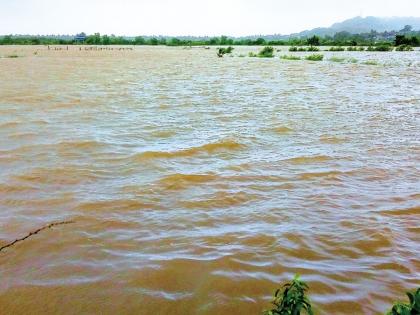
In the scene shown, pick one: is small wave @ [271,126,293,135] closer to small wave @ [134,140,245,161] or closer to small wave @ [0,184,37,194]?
small wave @ [134,140,245,161]

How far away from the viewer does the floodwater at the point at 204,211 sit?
3492mm

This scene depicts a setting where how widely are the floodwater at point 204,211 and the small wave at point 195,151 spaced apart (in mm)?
37

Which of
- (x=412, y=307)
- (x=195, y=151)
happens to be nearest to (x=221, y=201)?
(x=195, y=151)

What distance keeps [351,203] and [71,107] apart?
9.74 metres

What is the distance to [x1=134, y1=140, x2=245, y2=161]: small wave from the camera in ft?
24.7

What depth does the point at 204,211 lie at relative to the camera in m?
5.15

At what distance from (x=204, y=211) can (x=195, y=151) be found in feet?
9.44

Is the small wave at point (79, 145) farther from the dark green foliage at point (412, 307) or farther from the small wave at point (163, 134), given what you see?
the dark green foliage at point (412, 307)

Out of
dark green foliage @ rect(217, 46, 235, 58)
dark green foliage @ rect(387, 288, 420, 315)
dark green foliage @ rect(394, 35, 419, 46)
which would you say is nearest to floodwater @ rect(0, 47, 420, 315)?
dark green foliage @ rect(387, 288, 420, 315)

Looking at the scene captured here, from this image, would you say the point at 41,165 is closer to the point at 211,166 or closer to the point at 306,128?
the point at 211,166

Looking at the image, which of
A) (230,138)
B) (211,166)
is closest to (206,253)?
(211,166)

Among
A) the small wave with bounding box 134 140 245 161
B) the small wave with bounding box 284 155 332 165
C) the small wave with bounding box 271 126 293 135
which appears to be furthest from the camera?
the small wave with bounding box 271 126 293 135

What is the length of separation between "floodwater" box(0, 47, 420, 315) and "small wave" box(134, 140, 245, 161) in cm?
4

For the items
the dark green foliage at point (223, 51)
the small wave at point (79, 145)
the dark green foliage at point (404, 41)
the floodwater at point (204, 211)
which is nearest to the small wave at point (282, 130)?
the floodwater at point (204, 211)
